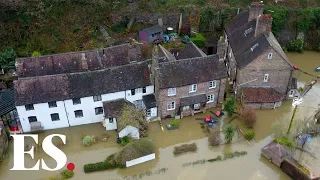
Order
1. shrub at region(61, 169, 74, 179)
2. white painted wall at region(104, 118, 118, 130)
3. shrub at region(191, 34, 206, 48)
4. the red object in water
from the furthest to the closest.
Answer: shrub at region(191, 34, 206, 48) → white painted wall at region(104, 118, 118, 130) → the red object in water → shrub at region(61, 169, 74, 179)

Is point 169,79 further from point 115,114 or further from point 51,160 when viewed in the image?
point 51,160

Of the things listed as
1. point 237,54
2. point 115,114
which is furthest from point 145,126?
point 237,54

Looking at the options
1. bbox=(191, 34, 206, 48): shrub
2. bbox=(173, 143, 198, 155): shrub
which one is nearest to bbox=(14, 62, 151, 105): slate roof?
bbox=(173, 143, 198, 155): shrub

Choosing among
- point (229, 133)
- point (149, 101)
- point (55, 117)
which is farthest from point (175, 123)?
point (55, 117)

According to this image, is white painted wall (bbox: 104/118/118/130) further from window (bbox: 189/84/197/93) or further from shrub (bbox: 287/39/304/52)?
shrub (bbox: 287/39/304/52)

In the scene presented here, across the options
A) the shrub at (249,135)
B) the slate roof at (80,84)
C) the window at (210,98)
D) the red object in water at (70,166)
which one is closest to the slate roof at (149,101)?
the slate roof at (80,84)

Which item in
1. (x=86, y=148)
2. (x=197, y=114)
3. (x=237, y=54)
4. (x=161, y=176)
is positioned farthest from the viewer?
(x=237, y=54)
